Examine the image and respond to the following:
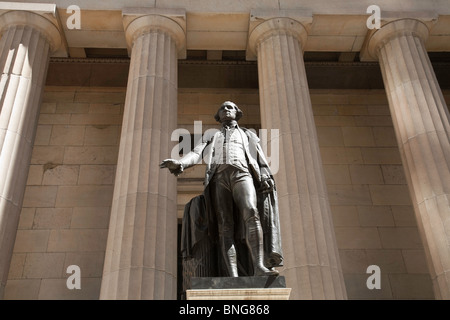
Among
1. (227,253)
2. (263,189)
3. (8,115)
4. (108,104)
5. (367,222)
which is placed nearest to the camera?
(227,253)

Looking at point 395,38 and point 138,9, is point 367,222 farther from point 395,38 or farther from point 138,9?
point 138,9

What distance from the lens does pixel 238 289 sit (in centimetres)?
536

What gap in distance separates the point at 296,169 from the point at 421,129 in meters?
3.68

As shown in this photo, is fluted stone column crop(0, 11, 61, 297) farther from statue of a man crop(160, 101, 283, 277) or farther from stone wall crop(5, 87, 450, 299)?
statue of a man crop(160, 101, 283, 277)

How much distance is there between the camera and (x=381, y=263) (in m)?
14.9

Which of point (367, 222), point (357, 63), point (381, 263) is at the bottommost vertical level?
point (381, 263)

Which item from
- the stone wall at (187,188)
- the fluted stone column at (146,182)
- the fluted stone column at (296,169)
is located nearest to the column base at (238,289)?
the fluted stone column at (146,182)

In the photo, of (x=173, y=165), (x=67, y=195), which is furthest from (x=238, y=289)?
(x=67, y=195)

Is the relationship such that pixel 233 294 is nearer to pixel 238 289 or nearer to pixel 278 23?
pixel 238 289

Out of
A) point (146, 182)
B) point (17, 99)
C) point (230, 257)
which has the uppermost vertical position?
point (17, 99)

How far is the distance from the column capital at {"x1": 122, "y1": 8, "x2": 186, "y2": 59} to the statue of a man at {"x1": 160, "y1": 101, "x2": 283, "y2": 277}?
803cm

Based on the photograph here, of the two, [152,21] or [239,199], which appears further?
[152,21]

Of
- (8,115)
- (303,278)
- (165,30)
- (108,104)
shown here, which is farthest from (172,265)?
(108,104)

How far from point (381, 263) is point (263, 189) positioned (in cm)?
994
